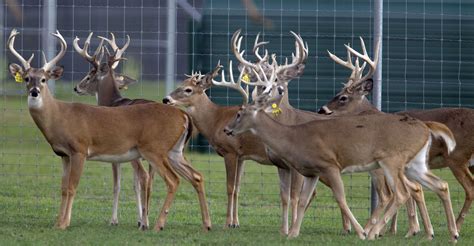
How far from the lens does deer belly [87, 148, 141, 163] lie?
498 inches

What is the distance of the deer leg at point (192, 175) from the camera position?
1265cm

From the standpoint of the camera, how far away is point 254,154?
1348 centimetres

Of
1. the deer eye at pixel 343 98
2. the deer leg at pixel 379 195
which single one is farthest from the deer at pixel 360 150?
the deer eye at pixel 343 98

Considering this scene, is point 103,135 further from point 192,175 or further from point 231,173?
point 231,173

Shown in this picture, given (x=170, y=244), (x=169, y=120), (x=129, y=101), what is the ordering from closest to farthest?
(x=170, y=244) → (x=169, y=120) → (x=129, y=101)

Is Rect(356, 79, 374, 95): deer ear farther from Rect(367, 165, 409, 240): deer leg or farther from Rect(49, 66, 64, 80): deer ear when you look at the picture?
Rect(49, 66, 64, 80): deer ear

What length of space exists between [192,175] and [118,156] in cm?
80

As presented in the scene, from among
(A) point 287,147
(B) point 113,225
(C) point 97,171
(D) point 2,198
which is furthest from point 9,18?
(A) point 287,147

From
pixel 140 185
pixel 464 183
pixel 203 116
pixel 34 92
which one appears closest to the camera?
pixel 34 92

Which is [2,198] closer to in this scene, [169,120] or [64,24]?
[169,120]

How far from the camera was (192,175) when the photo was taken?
42.3 ft

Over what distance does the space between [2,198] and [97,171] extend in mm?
5061

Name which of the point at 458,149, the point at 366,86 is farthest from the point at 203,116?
the point at 458,149

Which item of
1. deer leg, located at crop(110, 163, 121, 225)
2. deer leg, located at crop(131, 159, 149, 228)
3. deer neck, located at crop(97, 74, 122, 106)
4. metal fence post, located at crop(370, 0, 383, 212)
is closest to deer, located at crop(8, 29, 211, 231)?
deer leg, located at crop(131, 159, 149, 228)
